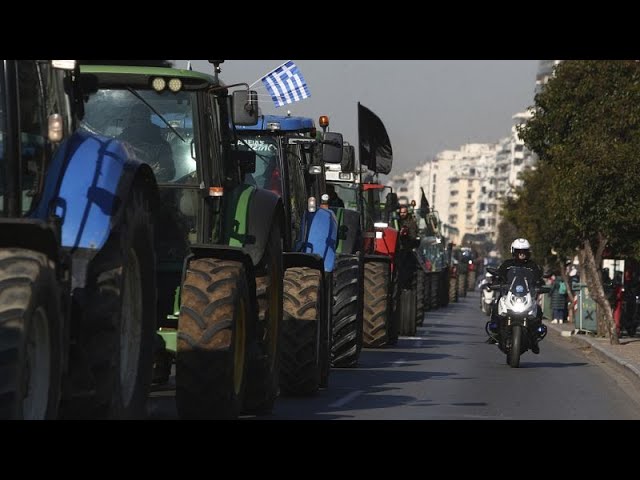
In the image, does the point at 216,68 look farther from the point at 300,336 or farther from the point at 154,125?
the point at 300,336

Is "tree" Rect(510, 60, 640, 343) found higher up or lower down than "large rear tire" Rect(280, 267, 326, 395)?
higher up

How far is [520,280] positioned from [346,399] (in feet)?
28.8

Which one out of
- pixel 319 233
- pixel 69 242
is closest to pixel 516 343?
pixel 319 233

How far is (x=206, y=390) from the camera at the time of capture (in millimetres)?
11117

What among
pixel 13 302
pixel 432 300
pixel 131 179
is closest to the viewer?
pixel 13 302

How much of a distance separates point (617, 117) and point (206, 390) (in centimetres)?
2636

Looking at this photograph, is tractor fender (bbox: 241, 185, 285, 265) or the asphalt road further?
the asphalt road

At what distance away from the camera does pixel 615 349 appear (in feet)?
101

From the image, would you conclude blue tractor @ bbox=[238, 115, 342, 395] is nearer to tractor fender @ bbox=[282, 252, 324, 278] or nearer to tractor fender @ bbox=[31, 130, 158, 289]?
tractor fender @ bbox=[282, 252, 324, 278]

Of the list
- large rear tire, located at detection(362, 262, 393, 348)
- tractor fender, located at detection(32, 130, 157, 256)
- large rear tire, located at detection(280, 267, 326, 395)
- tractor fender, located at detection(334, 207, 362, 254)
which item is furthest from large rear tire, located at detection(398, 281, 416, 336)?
tractor fender, located at detection(32, 130, 157, 256)

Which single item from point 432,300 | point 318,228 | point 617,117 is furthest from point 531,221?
point 318,228

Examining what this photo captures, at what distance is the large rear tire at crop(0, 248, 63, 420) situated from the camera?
7.04 meters

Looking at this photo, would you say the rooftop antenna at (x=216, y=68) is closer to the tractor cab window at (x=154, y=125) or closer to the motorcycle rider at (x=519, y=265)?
the tractor cab window at (x=154, y=125)
